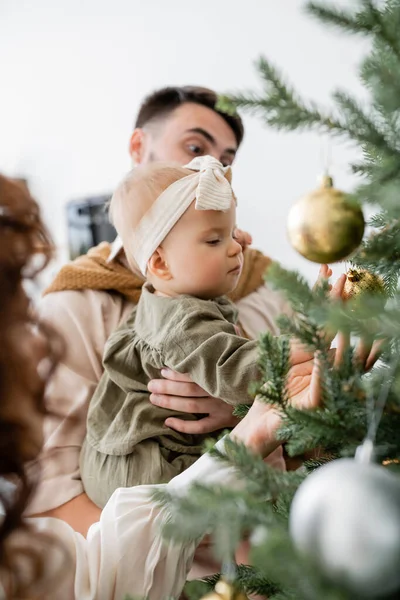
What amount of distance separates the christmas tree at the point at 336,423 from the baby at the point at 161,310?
0.33 metres

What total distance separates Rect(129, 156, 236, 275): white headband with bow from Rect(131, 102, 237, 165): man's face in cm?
48

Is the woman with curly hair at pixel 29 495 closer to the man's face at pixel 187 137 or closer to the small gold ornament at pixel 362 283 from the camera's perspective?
the small gold ornament at pixel 362 283

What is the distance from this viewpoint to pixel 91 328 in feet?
3.77

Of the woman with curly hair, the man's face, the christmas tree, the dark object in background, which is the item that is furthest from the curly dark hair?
the dark object in background

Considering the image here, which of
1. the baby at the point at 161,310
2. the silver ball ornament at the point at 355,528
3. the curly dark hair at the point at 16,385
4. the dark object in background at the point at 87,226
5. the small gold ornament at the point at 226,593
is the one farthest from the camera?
the dark object in background at the point at 87,226

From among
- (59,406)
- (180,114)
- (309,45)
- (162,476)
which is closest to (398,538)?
(162,476)

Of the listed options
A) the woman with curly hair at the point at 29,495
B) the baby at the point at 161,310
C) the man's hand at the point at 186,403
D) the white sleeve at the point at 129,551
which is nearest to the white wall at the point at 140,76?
the baby at the point at 161,310

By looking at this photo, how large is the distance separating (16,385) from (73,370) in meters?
0.49

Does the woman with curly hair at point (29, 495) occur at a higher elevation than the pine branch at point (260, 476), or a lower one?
lower

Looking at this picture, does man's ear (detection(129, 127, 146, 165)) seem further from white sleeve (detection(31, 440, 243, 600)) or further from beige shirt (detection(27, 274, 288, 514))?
white sleeve (detection(31, 440, 243, 600))

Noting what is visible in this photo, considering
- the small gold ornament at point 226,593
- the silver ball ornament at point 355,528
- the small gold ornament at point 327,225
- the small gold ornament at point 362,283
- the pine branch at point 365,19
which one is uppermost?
the pine branch at point 365,19

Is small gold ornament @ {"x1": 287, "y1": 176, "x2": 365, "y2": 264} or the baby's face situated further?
the baby's face

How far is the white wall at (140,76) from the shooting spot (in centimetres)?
200

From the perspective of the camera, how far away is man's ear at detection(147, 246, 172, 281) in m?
0.92
